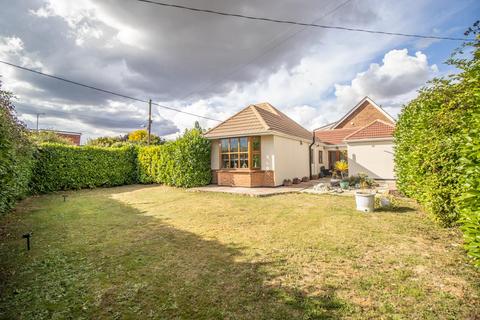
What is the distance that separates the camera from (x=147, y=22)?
797 centimetres

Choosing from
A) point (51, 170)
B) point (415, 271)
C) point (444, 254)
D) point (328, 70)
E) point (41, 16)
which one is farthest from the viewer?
point (51, 170)

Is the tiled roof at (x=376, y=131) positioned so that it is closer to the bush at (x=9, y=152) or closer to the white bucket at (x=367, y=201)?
the white bucket at (x=367, y=201)

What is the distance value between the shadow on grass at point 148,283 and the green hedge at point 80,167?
1046cm

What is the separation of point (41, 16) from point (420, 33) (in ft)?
50.1

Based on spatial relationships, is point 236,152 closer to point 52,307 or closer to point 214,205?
point 214,205

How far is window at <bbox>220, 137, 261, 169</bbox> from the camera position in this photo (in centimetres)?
1322

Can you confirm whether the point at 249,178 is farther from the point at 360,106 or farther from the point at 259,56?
the point at 360,106

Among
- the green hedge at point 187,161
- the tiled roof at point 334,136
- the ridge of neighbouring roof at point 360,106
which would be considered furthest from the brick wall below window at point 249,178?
the ridge of neighbouring roof at point 360,106

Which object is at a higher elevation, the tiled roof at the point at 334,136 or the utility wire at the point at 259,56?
the utility wire at the point at 259,56

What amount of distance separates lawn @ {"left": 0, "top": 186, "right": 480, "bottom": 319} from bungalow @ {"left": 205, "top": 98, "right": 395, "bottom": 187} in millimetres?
6775

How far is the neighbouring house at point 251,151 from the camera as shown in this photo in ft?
43.1

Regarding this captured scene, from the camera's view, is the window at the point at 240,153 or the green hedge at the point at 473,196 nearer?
the green hedge at the point at 473,196

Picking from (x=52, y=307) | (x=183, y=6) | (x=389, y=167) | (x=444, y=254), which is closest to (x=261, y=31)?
(x=183, y=6)

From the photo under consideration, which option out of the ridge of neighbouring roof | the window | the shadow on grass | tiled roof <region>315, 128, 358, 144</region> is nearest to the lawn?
the shadow on grass
